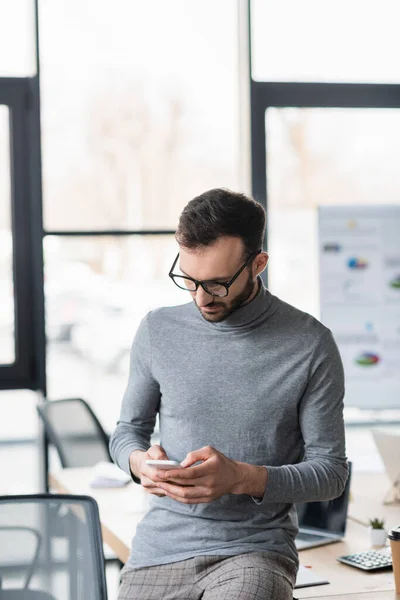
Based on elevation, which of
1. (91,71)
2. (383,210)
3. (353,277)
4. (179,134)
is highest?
(91,71)

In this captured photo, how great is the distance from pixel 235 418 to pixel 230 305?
0.26 metres

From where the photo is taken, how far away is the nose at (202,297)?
2.05 meters

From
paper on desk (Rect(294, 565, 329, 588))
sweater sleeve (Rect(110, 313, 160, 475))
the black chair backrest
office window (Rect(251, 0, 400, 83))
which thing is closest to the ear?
sweater sleeve (Rect(110, 313, 160, 475))

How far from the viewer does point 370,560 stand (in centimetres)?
233

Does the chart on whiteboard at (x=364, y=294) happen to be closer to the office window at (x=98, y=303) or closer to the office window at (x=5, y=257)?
the office window at (x=98, y=303)

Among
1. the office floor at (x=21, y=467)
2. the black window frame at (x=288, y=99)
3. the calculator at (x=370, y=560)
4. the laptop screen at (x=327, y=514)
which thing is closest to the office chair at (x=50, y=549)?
the calculator at (x=370, y=560)

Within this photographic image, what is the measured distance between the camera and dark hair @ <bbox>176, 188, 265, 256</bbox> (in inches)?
80.2

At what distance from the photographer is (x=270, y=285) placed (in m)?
4.93

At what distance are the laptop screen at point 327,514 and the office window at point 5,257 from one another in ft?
7.97

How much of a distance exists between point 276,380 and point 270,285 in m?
2.87

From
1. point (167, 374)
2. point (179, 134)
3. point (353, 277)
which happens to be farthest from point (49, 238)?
point (167, 374)

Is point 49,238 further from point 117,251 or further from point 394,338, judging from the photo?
point 394,338

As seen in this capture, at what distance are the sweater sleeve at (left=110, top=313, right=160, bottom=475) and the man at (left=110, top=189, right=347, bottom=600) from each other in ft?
0.06

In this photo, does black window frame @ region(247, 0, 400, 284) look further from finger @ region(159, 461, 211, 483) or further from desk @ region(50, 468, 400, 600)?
finger @ region(159, 461, 211, 483)
